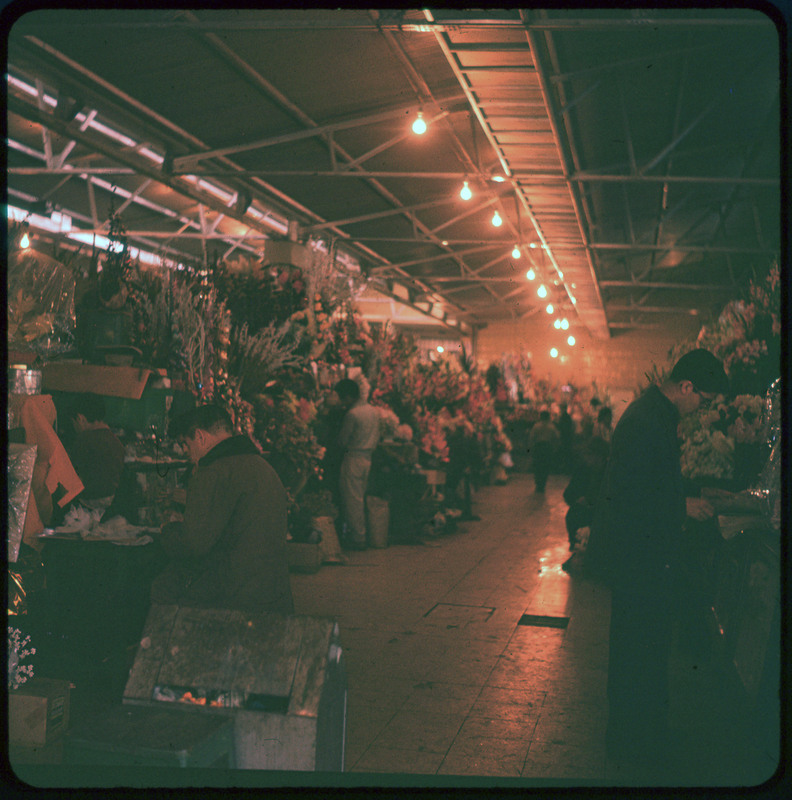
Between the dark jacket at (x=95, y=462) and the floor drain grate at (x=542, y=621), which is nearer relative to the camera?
the dark jacket at (x=95, y=462)

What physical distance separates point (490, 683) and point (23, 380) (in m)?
2.75

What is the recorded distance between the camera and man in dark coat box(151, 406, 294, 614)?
10.1ft

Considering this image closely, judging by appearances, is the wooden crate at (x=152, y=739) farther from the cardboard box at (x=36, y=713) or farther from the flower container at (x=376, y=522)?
the flower container at (x=376, y=522)

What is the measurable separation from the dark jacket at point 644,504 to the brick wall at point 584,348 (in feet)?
60.4

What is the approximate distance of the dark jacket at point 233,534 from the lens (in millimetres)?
3092

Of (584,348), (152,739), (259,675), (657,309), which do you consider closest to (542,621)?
(259,675)

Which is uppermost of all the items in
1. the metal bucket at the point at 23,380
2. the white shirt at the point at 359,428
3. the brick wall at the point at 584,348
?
the brick wall at the point at 584,348

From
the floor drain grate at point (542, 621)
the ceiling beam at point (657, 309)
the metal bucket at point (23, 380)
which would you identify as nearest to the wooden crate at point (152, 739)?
the metal bucket at point (23, 380)

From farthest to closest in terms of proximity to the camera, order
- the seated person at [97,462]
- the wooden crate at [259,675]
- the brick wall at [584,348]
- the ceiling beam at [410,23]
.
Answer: the brick wall at [584,348] → the ceiling beam at [410,23] → the seated person at [97,462] → the wooden crate at [259,675]

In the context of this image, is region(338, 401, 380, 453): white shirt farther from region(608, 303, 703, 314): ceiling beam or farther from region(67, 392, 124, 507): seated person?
region(608, 303, 703, 314): ceiling beam

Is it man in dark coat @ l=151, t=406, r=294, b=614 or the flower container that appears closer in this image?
man in dark coat @ l=151, t=406, r=294, b=614

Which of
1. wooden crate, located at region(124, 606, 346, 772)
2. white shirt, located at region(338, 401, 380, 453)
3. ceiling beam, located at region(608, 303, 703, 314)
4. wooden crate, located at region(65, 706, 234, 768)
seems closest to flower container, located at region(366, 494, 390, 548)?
white shirt, located at region(338, 401, 380, 453)

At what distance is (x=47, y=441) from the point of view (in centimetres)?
356

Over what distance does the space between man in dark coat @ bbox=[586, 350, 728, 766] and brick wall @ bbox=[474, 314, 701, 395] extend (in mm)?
18426
